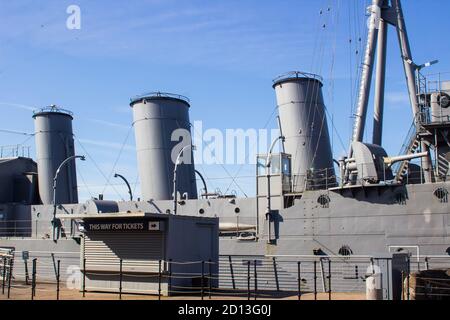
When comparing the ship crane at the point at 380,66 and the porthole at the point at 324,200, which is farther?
the ship crane at the point at 380,66

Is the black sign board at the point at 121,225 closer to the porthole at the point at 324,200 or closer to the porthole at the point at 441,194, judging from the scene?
the porthole at the point at 324,200

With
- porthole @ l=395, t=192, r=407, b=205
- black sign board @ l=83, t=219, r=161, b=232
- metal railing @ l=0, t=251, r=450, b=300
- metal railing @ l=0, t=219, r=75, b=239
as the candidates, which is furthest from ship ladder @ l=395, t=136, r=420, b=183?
metal railing @ l=0, t=219, r=75, b=239

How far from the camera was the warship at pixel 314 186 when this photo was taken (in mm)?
19312

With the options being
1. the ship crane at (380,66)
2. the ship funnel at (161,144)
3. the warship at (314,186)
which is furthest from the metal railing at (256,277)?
the ship funnel at (161,144)

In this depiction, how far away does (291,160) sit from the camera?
2475 centimetres

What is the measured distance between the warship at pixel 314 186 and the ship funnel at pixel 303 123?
46 millimetres

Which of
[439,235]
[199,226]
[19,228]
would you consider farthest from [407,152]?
[19,228]

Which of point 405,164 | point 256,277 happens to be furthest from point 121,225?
Result: point 405,164

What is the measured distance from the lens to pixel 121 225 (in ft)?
54.6

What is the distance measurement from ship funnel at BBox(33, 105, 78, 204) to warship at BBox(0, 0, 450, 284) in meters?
2.37

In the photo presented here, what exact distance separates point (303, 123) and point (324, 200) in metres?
6.19

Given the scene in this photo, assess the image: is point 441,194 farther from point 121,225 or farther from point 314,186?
point 121,225
